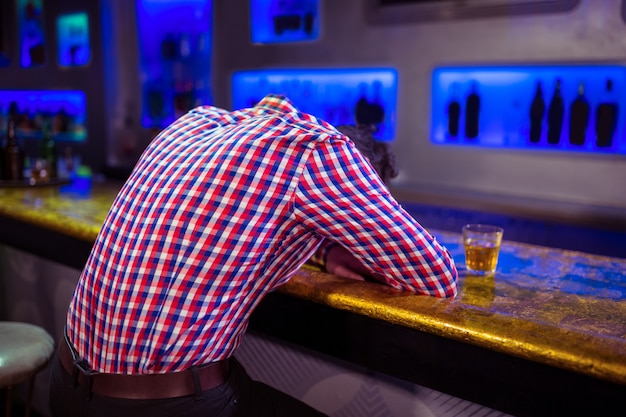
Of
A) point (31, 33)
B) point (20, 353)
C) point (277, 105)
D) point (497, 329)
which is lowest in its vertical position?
point (20, 353)

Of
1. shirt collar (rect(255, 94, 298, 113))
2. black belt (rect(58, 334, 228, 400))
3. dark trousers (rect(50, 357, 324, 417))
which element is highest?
shirt collar (rect(255, 94, 298, 113))

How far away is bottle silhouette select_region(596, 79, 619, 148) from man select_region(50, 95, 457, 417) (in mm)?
1927

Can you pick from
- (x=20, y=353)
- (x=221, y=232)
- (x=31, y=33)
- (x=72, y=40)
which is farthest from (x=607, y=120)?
(x=31, y=33)

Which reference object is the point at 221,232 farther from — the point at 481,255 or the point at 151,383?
the point at 481,255

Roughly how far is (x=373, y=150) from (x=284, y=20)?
2.42 m

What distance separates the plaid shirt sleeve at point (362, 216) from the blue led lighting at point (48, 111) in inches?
170

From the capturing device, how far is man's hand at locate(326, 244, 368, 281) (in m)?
1.41

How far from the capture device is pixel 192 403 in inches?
46.3

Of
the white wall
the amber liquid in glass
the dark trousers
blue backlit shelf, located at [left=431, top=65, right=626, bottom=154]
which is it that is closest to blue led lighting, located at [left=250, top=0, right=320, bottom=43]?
the white wall

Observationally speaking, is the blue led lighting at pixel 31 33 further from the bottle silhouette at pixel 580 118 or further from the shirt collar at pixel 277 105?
the shirt collar at pixel 277 105

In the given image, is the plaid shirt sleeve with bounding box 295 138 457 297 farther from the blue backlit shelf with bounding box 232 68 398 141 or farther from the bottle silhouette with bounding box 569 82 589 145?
the blue backlit shelf with bounding box 232 68 398 141

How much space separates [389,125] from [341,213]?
2.44 m

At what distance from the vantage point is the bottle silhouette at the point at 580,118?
2.83m

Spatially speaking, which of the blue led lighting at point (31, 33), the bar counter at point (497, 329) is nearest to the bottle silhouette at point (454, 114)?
the bar counter at point (497, 329)
